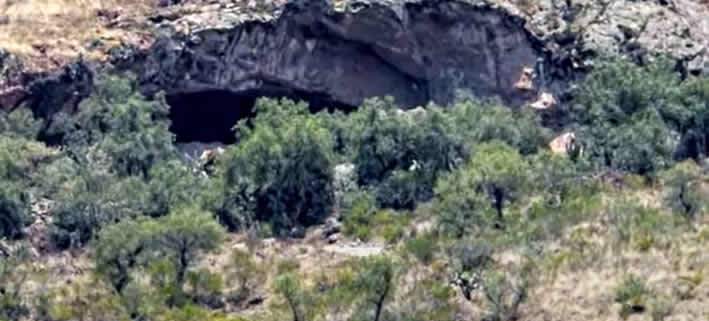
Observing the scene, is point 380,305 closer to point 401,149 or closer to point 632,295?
point 632,295

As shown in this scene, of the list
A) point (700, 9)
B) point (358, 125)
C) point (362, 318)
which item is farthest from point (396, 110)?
point (362, 318)

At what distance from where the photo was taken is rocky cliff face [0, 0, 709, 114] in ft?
413

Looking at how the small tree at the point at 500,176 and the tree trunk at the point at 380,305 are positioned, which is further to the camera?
the small tree at the point at 500,176

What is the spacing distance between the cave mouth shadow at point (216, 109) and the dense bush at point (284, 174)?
Result: 1021 centimetres

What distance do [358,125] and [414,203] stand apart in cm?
710

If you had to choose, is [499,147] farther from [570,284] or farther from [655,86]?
[570,284]

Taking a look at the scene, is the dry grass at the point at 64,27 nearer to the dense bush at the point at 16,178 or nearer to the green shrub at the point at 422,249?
the dense bush at the point at 16,178

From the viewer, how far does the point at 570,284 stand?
3935 inches

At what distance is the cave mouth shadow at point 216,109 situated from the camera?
420 ft

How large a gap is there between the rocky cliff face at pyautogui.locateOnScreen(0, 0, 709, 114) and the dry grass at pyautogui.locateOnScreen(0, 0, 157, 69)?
1.16 meters

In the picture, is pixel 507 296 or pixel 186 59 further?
pixel 186 59

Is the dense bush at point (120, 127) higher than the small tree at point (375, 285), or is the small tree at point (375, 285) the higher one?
the small tree at point (375, 285)

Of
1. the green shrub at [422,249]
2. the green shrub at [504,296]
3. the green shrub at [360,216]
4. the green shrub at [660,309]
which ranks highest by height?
the green shrub at [660,309]

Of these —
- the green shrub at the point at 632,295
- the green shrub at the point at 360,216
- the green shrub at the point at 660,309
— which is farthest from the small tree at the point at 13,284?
the green shrub at the point at 660,309
